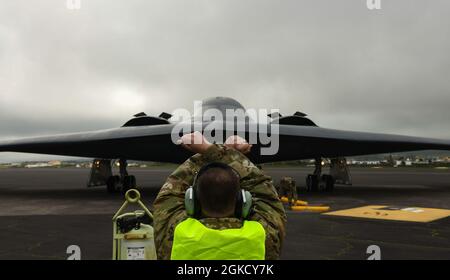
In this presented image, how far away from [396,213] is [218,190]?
9161mm

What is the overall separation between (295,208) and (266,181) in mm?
8706

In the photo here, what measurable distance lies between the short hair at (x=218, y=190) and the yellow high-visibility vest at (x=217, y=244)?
4.6 inches

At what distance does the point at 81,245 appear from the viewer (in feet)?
20.5

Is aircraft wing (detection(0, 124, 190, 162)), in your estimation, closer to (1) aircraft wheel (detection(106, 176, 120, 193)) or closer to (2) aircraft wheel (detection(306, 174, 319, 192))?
(1) aircraft wheel (detection(106, 176, 120, 193))

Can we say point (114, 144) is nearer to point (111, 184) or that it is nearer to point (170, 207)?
point (111, 184)

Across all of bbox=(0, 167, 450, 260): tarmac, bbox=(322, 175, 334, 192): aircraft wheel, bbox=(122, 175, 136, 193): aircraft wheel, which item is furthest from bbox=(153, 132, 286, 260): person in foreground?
bbox=(322, 175, 334, 192): aircraft wheel

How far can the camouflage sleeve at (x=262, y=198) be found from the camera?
7.16 ft

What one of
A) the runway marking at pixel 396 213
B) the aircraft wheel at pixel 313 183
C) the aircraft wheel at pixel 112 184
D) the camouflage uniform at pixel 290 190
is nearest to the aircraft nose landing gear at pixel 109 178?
the aircraft wheel at pixel 112 184

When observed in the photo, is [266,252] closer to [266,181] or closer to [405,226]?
[266,181]

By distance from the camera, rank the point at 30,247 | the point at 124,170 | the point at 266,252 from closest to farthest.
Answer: the point at 266,252 < the point at 30,247 < the point at 124,170

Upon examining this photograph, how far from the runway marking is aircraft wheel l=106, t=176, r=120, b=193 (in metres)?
10.1

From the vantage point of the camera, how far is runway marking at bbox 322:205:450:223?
29.7 feet

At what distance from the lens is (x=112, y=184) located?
1670 centimetres
